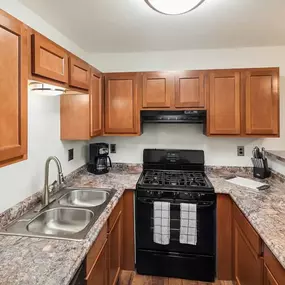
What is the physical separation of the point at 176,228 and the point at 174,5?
72.4 inches

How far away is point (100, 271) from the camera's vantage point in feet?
4.86

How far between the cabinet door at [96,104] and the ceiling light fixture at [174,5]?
0.90 meters

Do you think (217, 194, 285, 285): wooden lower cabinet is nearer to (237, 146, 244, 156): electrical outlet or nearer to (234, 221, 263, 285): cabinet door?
(234, 221, 263, 285): cabinet door

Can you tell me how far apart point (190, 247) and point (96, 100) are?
67.7 inches

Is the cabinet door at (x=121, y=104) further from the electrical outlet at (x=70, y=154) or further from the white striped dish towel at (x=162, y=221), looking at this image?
the white striped dish towel at (x=162, y=221)

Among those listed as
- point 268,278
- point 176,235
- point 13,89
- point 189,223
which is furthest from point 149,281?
point 13,89

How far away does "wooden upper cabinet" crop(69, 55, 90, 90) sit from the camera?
1.62m

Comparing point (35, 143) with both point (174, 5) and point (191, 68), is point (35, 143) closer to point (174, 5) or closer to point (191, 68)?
point (174, 5)

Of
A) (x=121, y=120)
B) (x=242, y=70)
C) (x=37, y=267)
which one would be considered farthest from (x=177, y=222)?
(x=242, y=70)

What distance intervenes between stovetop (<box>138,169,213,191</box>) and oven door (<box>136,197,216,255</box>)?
0.13 m

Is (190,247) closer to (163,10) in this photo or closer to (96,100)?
(96,100)

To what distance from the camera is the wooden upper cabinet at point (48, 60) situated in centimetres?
119

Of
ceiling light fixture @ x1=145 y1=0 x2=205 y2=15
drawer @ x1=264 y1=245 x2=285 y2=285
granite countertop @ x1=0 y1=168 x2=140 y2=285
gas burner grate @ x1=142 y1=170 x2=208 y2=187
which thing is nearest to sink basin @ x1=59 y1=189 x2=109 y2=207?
gas burner grate @ x1=142 y1=170 x2=208 y2=187

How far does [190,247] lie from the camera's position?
215 centimetres
